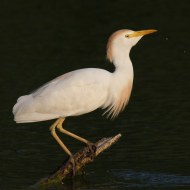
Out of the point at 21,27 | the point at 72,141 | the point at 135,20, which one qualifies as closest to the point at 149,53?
the point at 135,20

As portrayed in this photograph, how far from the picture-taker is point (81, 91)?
11.7 m

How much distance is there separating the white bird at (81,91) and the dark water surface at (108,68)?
3.48ft

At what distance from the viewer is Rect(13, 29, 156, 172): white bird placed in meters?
11.7

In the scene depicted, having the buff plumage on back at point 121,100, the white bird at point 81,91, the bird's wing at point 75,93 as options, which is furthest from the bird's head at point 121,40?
the buff plumage on back at point 121,100

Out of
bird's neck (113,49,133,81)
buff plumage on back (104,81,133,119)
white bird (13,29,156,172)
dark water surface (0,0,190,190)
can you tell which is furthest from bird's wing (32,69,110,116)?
dark water surface (0,0,190,190)

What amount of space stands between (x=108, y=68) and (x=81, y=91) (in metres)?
7.21

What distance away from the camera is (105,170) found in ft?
40.6

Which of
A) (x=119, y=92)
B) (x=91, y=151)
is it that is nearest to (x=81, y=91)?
(x=119, y=92)

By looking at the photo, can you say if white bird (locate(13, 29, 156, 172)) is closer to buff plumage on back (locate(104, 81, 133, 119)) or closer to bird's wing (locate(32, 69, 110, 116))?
bird's wing (locate(32, 69, 110, 116))

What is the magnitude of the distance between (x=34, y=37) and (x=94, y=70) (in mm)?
11471

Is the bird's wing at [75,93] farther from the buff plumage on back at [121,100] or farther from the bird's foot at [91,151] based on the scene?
the bird's foot at [91,151]

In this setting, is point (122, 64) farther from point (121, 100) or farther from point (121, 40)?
point (121, 100)

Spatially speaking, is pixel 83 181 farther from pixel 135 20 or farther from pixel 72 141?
pixel 135 20

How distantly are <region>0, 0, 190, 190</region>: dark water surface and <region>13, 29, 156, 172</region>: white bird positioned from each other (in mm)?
1061
